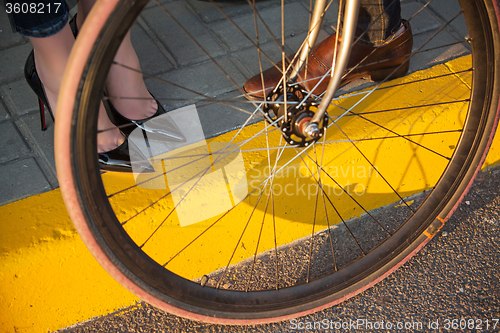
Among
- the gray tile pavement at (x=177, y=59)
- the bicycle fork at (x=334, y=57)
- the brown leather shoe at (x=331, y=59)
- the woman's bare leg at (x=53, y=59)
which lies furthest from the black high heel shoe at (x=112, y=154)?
the bicycle fork at (x=334, y=57)

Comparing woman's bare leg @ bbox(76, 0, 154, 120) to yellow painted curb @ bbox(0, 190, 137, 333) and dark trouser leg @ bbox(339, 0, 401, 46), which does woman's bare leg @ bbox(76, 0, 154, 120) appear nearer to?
yellow painted curb @ bbox(0, 190, 137, 333)

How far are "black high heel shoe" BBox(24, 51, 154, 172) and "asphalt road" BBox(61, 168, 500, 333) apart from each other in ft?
1.66

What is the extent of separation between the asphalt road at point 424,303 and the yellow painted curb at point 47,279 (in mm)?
58

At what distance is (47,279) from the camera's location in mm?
1258

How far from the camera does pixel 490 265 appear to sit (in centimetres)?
135

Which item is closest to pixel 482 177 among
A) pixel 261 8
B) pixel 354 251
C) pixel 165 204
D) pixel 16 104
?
pixel 354 251

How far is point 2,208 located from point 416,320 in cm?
151

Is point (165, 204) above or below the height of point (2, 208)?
above

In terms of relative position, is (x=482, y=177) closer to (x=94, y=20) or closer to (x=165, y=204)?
(x=165, y=204)

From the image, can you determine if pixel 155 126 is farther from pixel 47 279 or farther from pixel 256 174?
pixel 47 279

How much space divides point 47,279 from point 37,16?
0.83 m

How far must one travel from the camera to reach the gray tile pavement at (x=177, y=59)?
1.50 metres

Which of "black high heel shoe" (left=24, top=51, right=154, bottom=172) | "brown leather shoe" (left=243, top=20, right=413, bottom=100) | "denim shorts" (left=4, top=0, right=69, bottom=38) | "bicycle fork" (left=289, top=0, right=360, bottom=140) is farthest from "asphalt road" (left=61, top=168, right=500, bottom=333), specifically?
"denim shorts" (left=4, top=0, right=69, bottom=38)

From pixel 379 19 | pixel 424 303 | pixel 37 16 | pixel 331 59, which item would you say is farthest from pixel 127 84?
pixel 424 303
